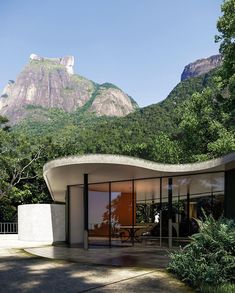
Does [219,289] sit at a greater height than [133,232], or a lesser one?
greater

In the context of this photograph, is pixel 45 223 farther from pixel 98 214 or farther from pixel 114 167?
pixel 114 167

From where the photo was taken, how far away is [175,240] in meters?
15.3

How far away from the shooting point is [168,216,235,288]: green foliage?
749cm

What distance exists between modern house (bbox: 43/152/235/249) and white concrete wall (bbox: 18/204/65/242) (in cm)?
37

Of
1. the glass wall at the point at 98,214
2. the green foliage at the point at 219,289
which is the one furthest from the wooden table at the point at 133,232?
the green foliage at the point at 219,289

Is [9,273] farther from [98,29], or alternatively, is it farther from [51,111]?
[51,111]

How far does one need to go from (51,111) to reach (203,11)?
106m

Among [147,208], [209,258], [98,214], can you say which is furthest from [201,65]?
[209,258]

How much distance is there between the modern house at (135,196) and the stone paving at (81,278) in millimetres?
3646

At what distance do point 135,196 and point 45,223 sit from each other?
4305 mm

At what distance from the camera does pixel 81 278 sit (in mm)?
8023

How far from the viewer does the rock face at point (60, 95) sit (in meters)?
147

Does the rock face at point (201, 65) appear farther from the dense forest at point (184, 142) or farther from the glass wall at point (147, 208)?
the glass wall at point (147, 208)

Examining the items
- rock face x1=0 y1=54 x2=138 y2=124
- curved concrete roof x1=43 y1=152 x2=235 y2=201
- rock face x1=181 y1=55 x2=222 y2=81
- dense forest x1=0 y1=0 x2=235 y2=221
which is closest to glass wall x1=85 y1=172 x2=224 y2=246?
curved concrete roof x1=43 y1=152 x2=235 y2=201
